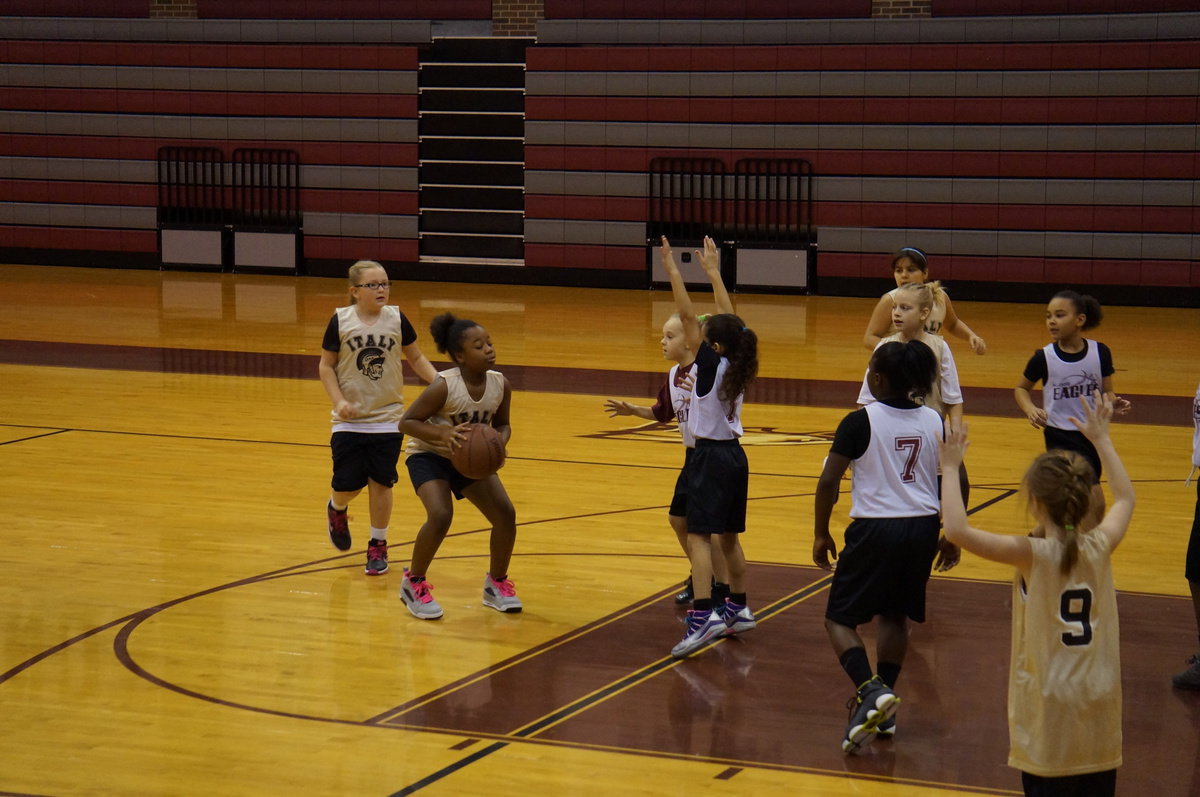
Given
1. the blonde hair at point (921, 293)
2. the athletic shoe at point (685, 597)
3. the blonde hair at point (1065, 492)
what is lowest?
the athletic shoe at point (685, 597)

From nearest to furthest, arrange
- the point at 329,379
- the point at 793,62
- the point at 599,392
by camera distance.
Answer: the point at 329,379 < the point at 599,392 < the point at 793,62

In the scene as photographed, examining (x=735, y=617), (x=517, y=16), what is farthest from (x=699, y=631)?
(x=517, y=16)

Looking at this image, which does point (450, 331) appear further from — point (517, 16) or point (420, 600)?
point (517, 16)

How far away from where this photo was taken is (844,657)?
4.59 metres

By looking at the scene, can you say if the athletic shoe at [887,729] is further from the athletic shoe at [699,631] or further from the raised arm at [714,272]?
the raised arm at [714,272]

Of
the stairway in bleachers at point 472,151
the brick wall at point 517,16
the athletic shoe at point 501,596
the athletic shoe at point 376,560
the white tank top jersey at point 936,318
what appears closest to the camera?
the athletic shoe at point 501,596

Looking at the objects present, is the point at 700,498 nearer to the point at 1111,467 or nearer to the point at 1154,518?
the point at 1111,467

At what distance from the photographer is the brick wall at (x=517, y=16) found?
64.6 feet

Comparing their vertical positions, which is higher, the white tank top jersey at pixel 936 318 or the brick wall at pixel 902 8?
the brick wall at pixel 902 8

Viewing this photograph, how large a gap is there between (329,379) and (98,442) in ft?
12.0

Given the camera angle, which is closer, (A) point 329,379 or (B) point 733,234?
(A) point 329,379

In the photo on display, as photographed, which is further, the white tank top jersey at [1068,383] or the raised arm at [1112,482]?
the white tank top jersey at [1068,383]

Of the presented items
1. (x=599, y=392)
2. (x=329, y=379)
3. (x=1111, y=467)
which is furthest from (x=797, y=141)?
(x=1111, y=467)

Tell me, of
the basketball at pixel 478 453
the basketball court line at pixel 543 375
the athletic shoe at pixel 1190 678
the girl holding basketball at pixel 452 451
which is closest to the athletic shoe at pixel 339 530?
the girl holding basketball at pixel 452 451
